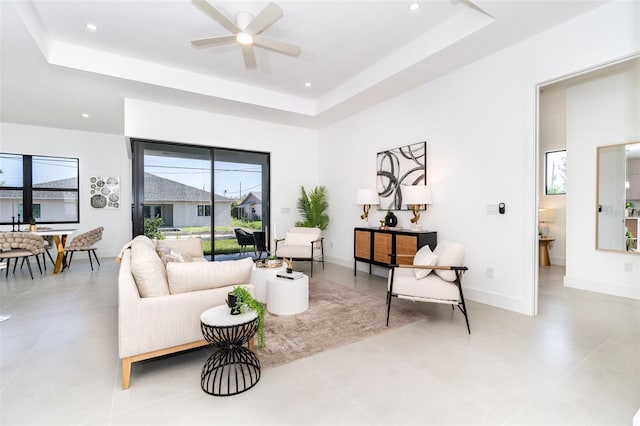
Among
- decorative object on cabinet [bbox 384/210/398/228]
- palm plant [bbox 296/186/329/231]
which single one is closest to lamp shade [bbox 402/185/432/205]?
decorative object on cabinet [bbox 384/210/398/228]

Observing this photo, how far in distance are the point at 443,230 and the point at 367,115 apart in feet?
8.78

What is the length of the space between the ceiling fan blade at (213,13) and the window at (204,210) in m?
3.69

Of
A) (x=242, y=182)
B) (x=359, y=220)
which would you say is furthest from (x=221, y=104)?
(x=359, y=220)

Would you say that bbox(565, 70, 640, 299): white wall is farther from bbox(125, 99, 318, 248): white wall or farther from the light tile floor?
bbox(125, 99, 318, 248): white wall

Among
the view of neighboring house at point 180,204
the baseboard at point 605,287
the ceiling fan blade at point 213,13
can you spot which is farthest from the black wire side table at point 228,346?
the baseboard at point 605,287

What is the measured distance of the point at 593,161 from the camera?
434 cm

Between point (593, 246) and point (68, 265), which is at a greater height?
point (593, 246)

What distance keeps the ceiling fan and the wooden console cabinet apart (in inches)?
112

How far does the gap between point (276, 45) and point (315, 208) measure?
12.3 ft

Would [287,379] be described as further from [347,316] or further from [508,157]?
[508,157]

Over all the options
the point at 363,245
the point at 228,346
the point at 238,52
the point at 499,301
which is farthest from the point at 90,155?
the point at 499,301

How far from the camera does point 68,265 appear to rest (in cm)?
611

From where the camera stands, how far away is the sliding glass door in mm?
5492

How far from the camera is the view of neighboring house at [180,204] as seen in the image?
5562 millimetres
